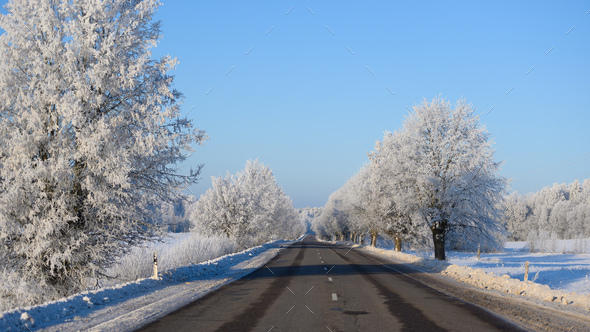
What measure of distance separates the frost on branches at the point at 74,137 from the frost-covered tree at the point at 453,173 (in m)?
19.0

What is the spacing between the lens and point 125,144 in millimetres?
14164

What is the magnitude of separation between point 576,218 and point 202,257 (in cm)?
9645

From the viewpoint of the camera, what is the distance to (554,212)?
9962cm

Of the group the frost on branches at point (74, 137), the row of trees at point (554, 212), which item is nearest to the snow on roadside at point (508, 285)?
the frost on branches at point (74, 137)

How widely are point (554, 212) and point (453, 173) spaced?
291 ft

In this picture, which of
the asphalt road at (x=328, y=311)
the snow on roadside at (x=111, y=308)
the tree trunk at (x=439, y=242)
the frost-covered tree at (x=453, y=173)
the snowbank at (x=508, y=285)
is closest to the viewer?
the snow on roadside at (x=111, y=308)

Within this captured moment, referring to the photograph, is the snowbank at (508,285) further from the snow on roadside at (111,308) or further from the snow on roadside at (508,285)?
the snow on roadside at (111,308)

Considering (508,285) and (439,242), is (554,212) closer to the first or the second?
(439,242)

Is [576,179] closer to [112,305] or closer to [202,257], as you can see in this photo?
[202,257]

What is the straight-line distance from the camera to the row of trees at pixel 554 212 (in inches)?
3656

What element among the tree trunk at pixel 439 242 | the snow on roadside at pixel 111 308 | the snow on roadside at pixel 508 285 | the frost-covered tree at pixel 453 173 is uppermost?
the frost-covered tree at pixel 453 173

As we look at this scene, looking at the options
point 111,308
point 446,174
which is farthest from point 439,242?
point 111,308

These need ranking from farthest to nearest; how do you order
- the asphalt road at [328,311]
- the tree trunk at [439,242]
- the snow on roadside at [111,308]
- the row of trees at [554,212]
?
the row of trees at [554,212] → the tree trunk at [439,242] → the asphalt road at [328,311] → the snow on roadside at [111,308]

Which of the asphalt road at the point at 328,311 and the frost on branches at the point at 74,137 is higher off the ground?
the frost on branches at the point at 74,137
